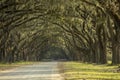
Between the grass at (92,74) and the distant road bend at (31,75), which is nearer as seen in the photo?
the grass at (92,74)

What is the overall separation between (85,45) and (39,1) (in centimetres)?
4107

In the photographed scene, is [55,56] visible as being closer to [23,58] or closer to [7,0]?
[23,58]

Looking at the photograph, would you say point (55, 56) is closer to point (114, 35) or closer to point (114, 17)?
point (114, 35)

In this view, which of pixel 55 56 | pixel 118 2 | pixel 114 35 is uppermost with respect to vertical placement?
pixel 118 2

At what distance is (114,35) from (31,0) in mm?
10754

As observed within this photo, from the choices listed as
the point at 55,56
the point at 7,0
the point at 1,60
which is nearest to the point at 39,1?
the point at 7,0

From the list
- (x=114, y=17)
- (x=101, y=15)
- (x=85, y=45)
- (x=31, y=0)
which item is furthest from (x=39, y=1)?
(x=85, y=45)

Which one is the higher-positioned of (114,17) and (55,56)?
(114,17)

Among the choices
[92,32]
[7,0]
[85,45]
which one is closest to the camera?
[7,0]

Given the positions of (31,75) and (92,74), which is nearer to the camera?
(92,74)

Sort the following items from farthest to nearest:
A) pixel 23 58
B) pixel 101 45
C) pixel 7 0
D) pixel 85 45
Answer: pixel 23 58 → pixel 85 45 → pixel 101 45 → pixel 7 0

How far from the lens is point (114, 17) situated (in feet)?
103

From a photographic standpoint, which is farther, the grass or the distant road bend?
the distant road bend

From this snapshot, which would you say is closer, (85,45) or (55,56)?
(85,45)
